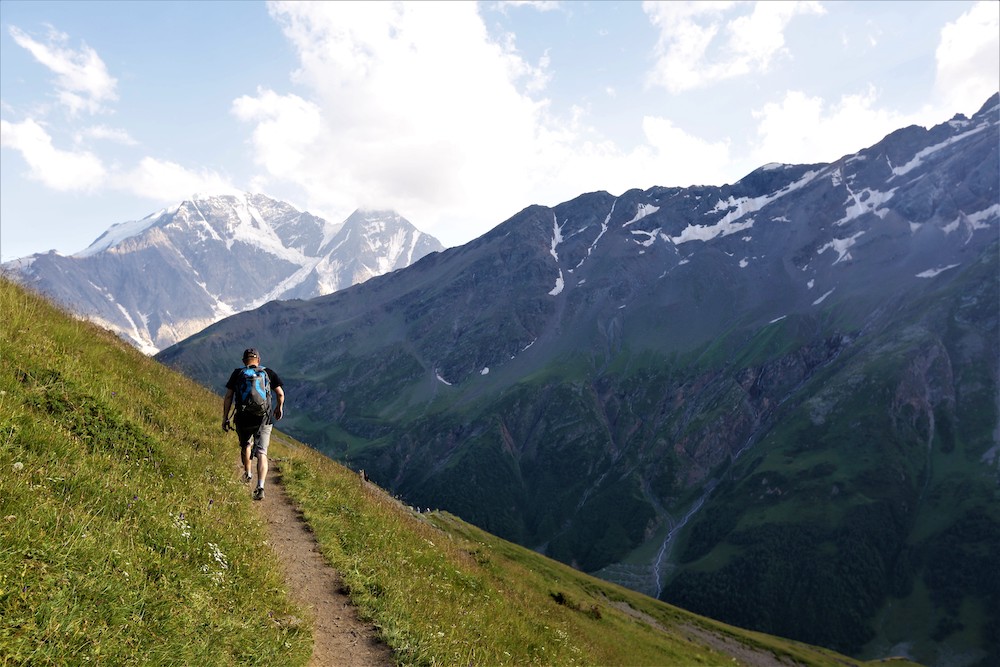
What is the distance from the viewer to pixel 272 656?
7.05 metres

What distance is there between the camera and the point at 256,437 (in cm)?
1291

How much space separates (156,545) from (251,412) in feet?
17.5

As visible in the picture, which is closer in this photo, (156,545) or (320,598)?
(156,545)

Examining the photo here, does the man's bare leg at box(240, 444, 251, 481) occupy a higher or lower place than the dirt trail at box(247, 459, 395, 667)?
higher

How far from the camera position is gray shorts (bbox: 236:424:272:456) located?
496 inches

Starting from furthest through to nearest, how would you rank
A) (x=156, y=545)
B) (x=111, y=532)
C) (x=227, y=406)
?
(x=227, y=406) < (x=156, y=545) < (x=111, y=532)

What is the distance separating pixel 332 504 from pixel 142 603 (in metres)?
8.40

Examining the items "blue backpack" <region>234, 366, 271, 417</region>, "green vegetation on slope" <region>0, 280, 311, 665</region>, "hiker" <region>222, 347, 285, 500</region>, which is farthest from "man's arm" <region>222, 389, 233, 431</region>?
"green vegetation on slope" <region>0, 280, 311, 665</region>

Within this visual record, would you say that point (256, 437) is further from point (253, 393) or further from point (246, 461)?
point (253, 393)

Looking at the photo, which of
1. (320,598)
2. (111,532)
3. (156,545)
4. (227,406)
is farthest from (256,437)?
(111,532)

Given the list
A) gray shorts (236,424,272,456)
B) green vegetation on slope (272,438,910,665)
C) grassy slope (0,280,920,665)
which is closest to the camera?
grassy slope (0,280,920,665)

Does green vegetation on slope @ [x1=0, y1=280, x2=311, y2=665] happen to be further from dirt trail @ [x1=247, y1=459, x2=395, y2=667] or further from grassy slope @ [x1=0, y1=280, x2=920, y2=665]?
dirt trail @ [x1=247, y1=459, x2=395, y2=667]

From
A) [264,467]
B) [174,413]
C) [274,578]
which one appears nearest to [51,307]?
[174,413]

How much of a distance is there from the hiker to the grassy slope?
66cm
